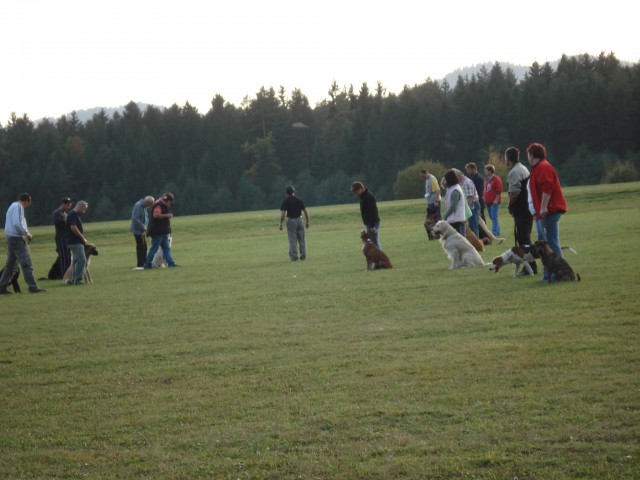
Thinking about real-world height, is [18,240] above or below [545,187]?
below

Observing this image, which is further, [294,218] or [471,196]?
[294,218]

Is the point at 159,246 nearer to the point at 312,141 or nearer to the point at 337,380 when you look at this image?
the point at 337,380

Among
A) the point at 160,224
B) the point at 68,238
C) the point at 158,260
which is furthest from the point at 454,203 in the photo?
the point at 158,260

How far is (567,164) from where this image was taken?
9056cm

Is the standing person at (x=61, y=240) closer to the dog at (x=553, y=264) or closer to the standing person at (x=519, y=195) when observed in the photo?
the standing person at (x=519, y=195)

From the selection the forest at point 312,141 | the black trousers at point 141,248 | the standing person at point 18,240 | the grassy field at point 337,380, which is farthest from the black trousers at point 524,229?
the forest at point 312,141

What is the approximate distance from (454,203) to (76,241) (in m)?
8.56

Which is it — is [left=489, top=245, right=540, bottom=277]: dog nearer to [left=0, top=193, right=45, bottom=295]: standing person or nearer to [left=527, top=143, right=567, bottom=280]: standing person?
[left=527, top=143, right=567, bottom=280]: standing person

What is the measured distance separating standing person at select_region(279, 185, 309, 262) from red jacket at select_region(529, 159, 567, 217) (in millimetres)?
9794

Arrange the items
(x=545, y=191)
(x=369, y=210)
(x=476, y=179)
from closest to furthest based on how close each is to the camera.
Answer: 1. (x=545, y=191)
2. (x=369, y=210)
3. (x=476, y=179)

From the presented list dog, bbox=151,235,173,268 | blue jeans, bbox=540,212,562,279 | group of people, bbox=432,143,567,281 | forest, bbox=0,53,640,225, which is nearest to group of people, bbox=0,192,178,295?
dog, bbox=151,235,173,268

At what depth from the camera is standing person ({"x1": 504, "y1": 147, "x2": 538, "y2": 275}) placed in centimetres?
1475

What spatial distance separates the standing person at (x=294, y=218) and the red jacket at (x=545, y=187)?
9.79 metres

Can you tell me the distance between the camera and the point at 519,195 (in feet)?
48.6
